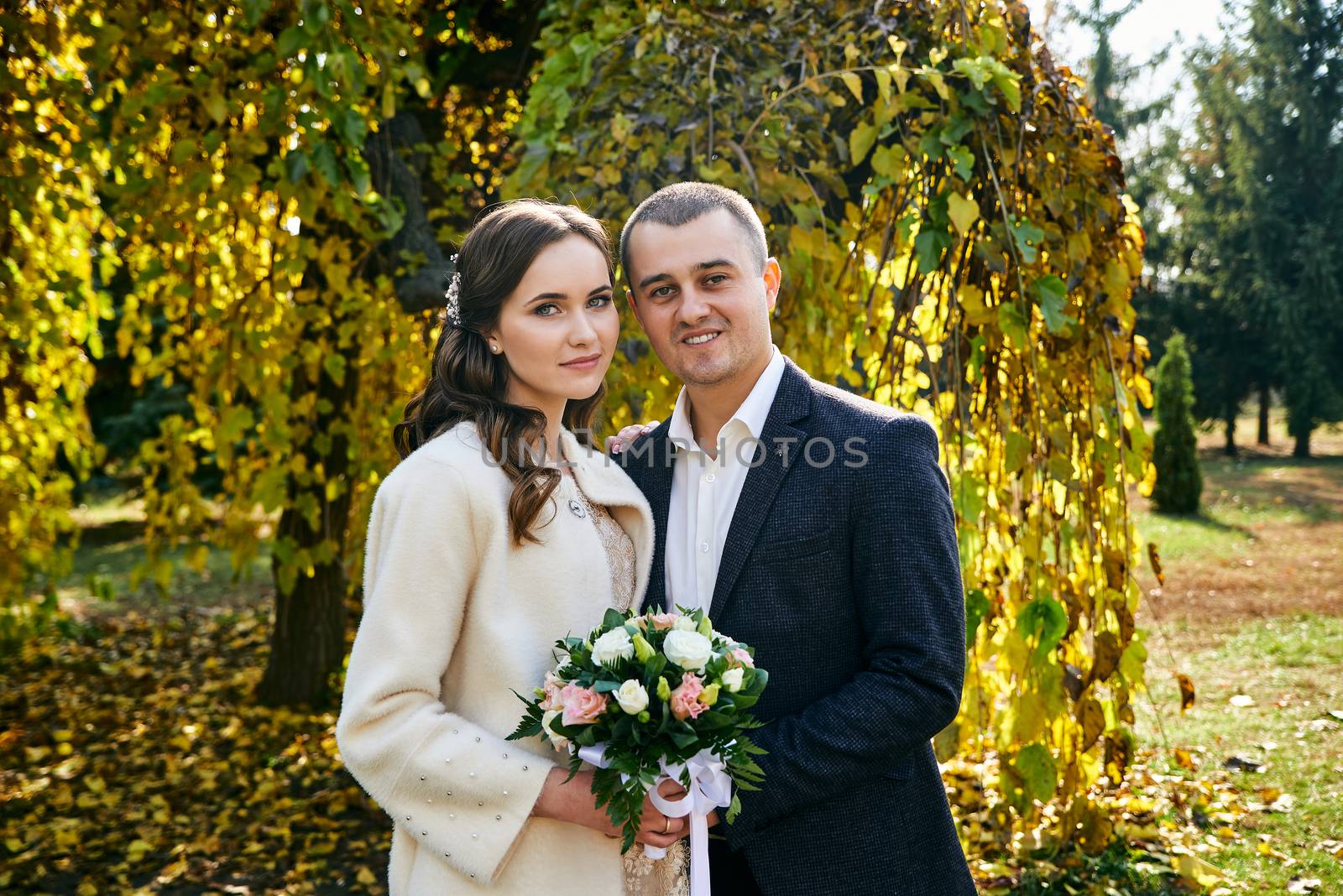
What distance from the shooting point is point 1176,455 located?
10.8 meters

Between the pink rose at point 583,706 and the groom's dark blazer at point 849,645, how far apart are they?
1.01ft

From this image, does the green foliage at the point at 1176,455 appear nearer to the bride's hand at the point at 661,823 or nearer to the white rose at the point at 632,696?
the bride's hand at the point at 661,823

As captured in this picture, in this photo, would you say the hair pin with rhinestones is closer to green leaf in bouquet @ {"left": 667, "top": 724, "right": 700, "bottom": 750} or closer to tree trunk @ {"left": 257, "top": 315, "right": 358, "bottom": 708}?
green leaf in bouquet @ {"left": 667, "top": 724, "right": 700, "bottom": 750}

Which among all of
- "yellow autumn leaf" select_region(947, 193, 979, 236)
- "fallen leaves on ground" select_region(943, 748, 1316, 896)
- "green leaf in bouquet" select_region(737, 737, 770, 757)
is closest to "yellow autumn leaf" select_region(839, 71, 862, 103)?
"yellow autumn leaf" select_region(947, 193, 979, 236)

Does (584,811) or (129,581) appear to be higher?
(584,811)

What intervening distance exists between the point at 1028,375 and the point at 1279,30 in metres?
19.2

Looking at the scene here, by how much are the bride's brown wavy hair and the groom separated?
0.20m

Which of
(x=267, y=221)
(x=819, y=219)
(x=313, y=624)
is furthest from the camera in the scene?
(x=313, y=624)

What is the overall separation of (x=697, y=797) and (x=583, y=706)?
0.86 ft

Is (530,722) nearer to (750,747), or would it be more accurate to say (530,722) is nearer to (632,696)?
(632,696)

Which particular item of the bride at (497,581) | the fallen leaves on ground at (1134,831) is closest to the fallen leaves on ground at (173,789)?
the fallen leaves on ground at (1134,831)

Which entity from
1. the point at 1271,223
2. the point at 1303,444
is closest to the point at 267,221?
the point at 1303,444

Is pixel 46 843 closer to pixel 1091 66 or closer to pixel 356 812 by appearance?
pixel 356 812

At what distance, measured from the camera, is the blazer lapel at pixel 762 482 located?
5.42 feet
